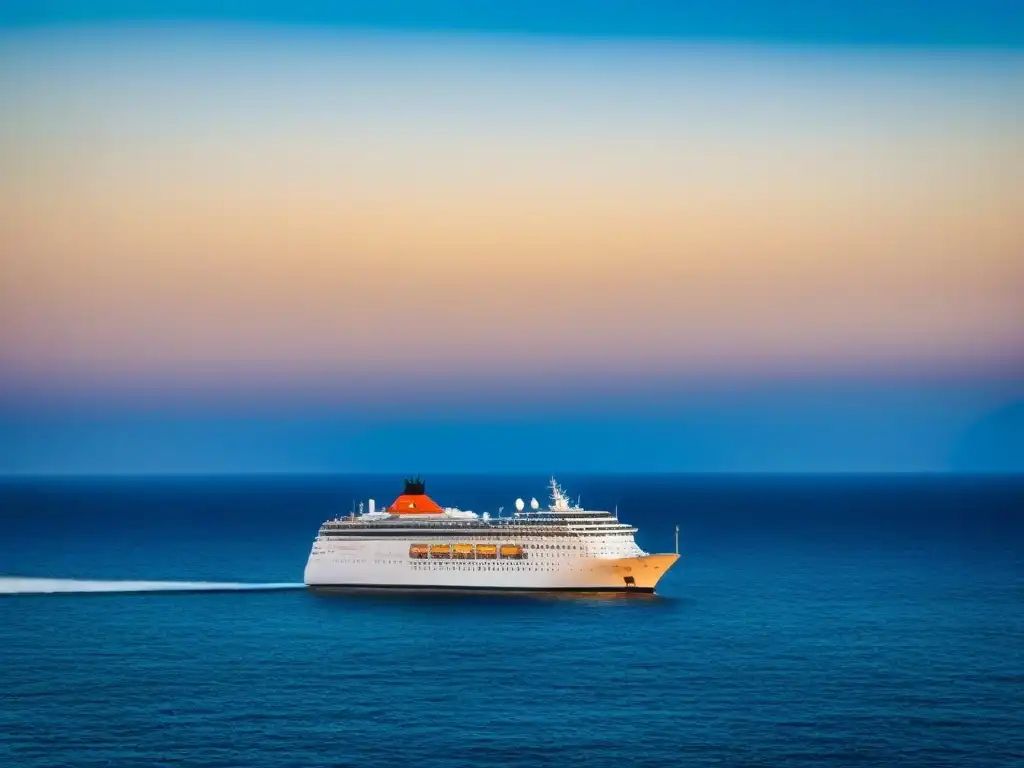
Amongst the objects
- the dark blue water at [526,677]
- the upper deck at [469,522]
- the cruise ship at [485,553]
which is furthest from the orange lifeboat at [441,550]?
the dark blue water at [526,677]

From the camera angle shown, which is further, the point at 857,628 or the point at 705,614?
the point at 705,614

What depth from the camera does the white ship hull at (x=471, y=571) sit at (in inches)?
4402

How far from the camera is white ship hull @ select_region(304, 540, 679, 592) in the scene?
367 ft

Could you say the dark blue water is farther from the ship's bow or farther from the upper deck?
the upper deck

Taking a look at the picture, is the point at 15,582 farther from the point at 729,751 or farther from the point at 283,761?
the point at 729,751

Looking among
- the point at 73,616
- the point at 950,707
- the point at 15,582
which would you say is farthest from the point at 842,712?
the point at 15,582

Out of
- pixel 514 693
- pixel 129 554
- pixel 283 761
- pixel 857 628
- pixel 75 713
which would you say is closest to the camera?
pixel 283 761

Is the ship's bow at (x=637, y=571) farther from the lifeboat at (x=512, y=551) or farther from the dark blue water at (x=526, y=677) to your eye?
the lifeboat at (x=512, y=551)

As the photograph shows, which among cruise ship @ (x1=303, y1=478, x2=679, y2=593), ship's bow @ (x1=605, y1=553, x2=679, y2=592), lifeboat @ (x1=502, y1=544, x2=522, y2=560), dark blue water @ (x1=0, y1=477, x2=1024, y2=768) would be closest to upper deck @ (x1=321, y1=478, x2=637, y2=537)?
cruise ship @ (x1=303, y1=478, x2=679, y2=593)

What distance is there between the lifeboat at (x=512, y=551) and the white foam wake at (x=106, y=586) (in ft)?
60.8

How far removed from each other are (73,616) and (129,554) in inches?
2398

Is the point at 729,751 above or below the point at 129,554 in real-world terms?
below

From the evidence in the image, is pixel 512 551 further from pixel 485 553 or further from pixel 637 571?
pixel 637 571

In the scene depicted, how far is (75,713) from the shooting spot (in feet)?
224
